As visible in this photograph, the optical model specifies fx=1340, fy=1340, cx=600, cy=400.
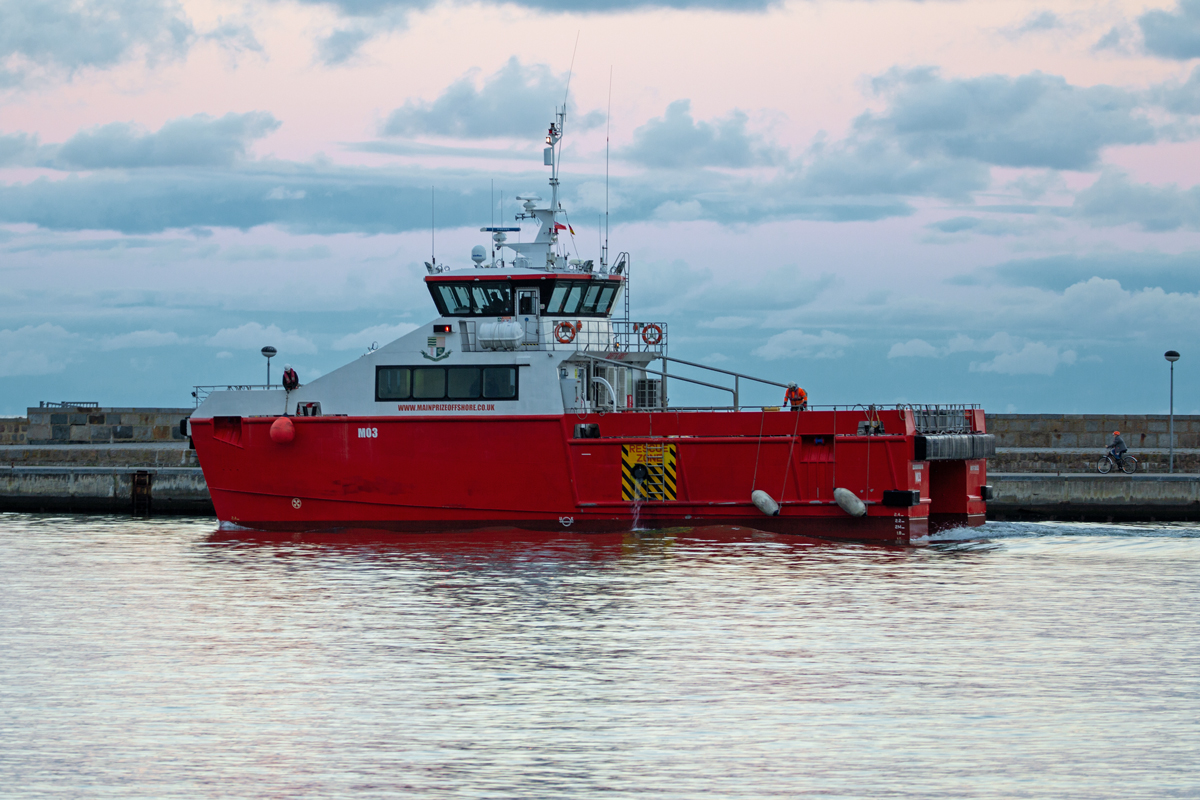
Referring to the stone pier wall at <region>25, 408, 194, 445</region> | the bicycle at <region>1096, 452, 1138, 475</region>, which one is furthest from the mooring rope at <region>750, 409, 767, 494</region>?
the stone pier wall at <region>25, 408, 194, 445</region>

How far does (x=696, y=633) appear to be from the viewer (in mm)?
13797

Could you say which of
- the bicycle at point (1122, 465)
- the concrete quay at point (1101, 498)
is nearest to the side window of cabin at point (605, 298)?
the concrete quay at point (1101, 498)

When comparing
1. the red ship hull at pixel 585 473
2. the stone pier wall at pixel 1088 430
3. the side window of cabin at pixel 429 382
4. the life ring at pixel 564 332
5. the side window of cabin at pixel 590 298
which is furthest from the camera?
the stone pier wall at pixel 1088 430

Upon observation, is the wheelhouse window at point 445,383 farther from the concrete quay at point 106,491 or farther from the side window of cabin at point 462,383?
the concrete quay at point 106,491

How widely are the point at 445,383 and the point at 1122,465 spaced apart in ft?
50.6

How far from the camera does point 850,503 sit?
815 inches

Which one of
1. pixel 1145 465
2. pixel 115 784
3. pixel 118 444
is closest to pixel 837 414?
pixel 1145 465

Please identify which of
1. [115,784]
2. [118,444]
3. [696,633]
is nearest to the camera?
[115,784]

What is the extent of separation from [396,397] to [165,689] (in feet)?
38.1

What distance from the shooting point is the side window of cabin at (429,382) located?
2252 cm

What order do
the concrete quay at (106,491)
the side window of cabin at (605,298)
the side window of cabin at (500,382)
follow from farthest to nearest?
the concrete quay at (106,491)
the side window of cabin at (605,298)
the side window of cabin at (500,382)

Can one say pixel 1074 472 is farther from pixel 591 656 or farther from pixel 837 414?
pixel 591 656

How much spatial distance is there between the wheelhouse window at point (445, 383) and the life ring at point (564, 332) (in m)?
1.13

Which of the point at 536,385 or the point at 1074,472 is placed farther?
the point at 1074,472
